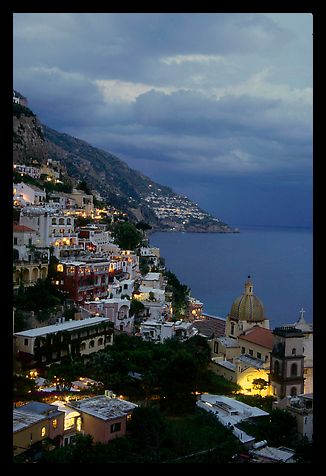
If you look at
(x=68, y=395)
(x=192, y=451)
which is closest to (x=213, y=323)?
(x=68, y=395)

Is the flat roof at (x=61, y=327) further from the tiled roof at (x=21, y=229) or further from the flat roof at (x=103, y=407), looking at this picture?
the tiled roof at (x=21, y=229)

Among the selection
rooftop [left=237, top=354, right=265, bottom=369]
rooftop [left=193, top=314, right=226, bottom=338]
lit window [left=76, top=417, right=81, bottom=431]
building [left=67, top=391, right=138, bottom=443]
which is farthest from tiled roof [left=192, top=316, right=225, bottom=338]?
lit window [left=76, top=417, right=81, bottom=431]

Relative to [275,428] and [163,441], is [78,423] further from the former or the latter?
[275,428]

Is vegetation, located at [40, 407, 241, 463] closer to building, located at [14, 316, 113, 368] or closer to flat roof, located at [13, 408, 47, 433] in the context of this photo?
flat roof, located at [13, 408, 47, 433]

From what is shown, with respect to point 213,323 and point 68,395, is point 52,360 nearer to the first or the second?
point 68,395

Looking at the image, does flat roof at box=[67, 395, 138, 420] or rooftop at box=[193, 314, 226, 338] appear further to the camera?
rooftop at box=[193, 314, 226, 338]

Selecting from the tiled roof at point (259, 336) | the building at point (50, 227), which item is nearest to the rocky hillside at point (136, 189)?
the building at point (50, 227)

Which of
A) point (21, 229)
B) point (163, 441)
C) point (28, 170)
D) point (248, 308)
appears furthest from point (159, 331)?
point (28, 170)
